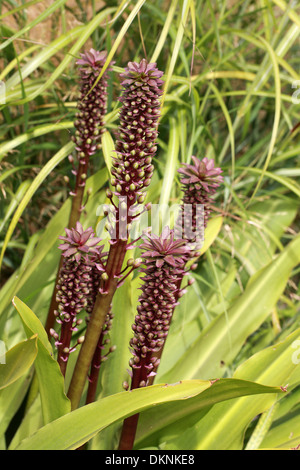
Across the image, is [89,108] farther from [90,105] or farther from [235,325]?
[235,325]

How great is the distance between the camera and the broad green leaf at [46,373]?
723 millimetres

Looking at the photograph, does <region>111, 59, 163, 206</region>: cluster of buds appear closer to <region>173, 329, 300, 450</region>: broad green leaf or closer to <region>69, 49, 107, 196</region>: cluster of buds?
<region>69, 49, 107, 196</region>: cluster of buds

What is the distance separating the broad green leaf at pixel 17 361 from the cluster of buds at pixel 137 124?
26 cm

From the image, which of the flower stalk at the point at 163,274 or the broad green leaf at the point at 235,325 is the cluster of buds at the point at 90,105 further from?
the broad green leaf at the point at 235,325

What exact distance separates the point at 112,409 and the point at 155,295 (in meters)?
0.18

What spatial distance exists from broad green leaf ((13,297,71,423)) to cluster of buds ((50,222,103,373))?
0.13ft

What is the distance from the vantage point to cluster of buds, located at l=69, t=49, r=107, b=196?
Answer: 2.88ft

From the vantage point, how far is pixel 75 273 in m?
0.73

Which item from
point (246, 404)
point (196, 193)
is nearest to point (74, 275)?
point (196, 193)

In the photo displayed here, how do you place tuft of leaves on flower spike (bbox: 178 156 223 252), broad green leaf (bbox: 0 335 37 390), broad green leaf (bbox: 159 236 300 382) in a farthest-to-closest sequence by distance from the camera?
broad green leaf (bbox: 159 236 300 382) → tuft of leaves on flower spike (bbox: 178 156 223 252) → broad green leaf (bbox: 0 335 37 390)

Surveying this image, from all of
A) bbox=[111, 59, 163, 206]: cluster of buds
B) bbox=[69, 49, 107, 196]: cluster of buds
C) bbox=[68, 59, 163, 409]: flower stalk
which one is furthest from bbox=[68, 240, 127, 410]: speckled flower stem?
bbox=[69, 49, 107, 196]: cluster of buds

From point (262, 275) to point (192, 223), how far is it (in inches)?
17.1

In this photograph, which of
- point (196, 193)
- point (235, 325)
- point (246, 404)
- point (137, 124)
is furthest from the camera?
point (235, 325)
